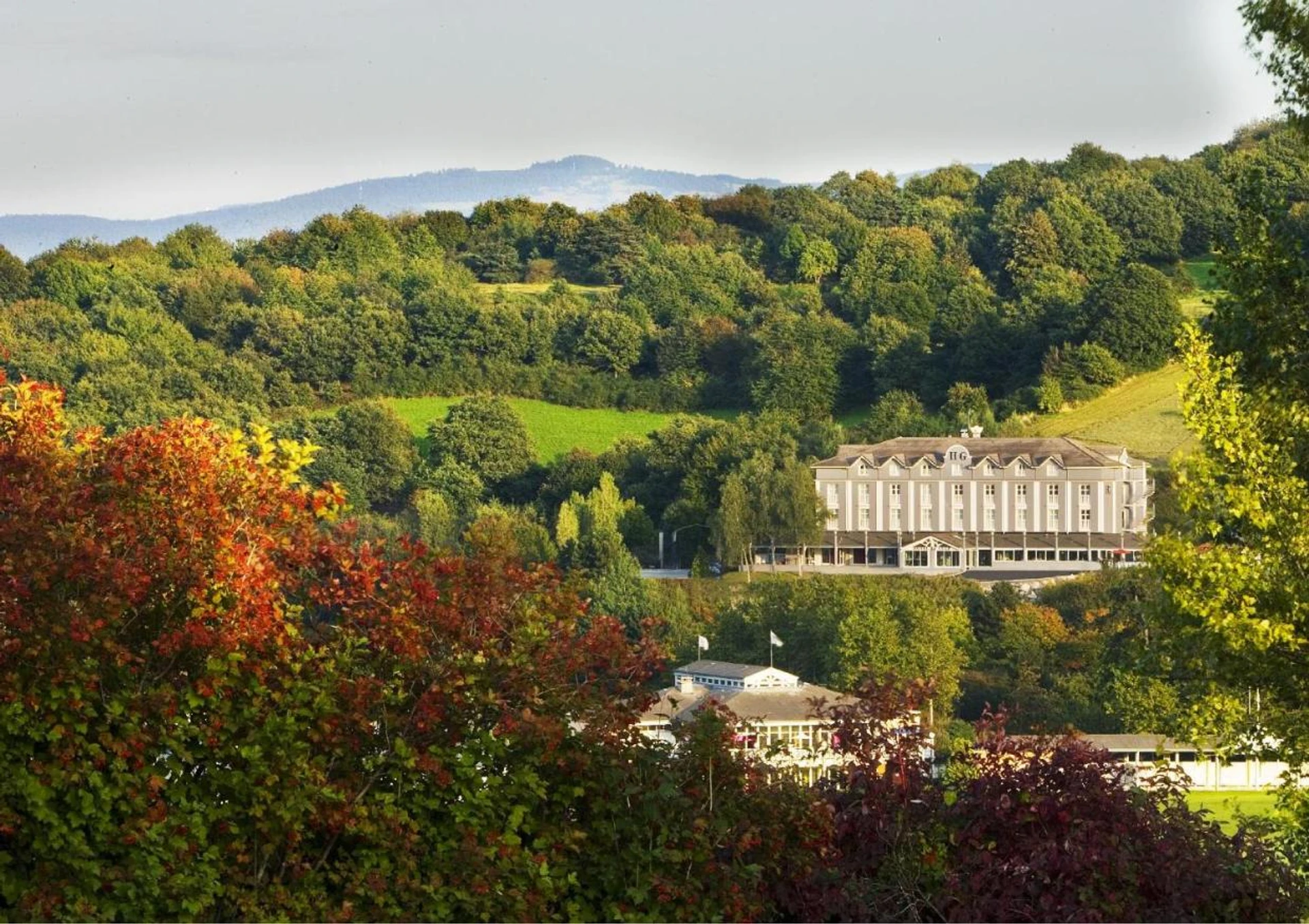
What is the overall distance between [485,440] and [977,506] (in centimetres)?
2076

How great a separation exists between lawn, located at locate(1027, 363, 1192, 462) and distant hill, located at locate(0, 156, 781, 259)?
63935 millimetres

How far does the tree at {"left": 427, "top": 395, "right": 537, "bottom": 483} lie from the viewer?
A: 89.3m

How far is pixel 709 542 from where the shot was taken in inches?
3000

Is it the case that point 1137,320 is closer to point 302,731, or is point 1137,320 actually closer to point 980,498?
point 980,498

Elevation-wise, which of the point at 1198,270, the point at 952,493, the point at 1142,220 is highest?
the point at 1142,220

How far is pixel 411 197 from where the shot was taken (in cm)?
17012

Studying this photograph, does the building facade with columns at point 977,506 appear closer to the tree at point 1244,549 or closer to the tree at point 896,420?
the tree at point 896,420

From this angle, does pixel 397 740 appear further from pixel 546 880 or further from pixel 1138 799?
pixel 1138 799

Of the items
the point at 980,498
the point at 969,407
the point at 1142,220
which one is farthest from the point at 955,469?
the point at 1142,220

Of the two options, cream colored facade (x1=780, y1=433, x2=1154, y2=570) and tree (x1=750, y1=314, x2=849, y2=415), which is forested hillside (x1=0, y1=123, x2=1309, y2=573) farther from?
cream colored facade (x1=780, y1=433, x2=1154, y2=570)

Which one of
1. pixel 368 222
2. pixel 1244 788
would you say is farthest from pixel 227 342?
pixel 1244 788

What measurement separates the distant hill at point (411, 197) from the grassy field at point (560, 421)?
41.3 m

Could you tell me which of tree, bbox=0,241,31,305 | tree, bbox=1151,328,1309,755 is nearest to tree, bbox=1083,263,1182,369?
tree, bbox=0,241,31,305

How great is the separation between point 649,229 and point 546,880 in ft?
401
